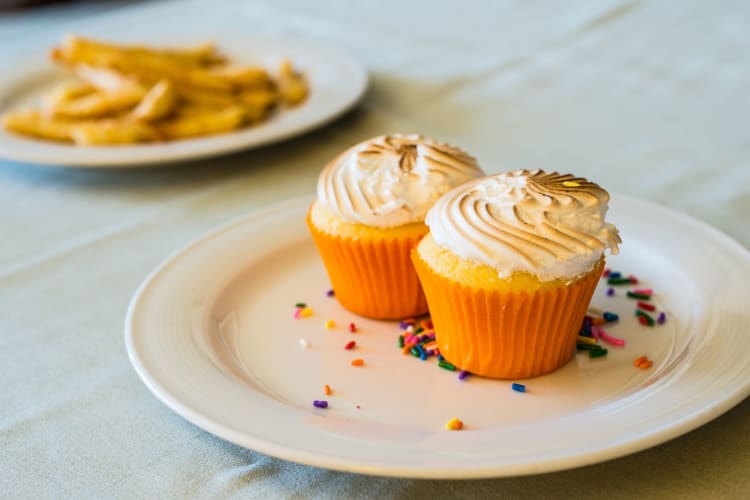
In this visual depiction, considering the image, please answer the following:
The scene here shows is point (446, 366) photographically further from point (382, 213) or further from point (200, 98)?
point (200, 98)

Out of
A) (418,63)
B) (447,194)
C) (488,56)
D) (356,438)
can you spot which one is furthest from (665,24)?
(356,438)

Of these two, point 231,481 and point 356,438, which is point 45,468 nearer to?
point 231,481

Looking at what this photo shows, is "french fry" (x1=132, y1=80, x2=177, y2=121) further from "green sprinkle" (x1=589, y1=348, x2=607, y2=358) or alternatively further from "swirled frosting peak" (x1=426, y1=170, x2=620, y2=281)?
"green sprinkle" (x1=589, y1=348, x2=607, y2=358)

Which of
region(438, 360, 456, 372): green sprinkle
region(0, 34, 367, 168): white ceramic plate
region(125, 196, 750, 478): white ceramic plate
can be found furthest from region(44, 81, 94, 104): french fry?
region(438, 360, 456, 372): green sprinkle

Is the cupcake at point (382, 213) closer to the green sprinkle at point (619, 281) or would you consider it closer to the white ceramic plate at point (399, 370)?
the white ceramic plate at point (399, 370)

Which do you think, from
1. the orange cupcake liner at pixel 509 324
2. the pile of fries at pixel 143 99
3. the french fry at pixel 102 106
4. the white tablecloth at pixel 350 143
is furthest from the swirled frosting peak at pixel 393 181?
the french fry at pixel 102 106

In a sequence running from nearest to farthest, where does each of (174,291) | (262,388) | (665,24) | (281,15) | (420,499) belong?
1. (420,499)
2. (262,388)
3. (174,291)
4. (665,24)
5. (281,15)
